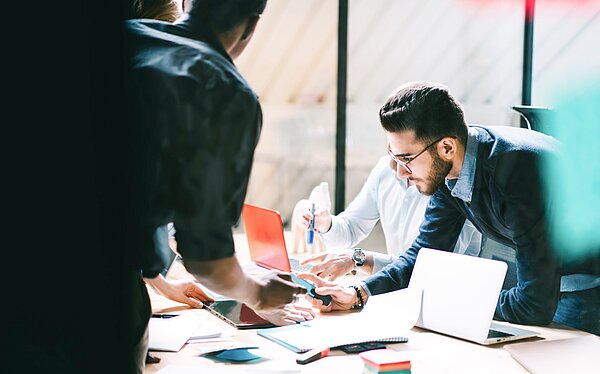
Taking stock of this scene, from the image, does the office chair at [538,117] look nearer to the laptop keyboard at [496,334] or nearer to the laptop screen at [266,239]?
the laptop keyboard at [496,334]

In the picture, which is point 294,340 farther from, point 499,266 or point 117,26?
point 117,26

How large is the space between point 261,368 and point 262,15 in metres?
0.68

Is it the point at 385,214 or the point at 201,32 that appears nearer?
the point at 201,32

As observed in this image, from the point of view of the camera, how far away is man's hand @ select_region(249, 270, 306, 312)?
3.94 feet

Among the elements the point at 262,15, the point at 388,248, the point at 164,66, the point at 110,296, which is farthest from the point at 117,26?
the point at 388,248

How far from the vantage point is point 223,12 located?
3.74 feet

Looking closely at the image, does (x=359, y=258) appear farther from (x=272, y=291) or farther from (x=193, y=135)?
(x=193, y=135)

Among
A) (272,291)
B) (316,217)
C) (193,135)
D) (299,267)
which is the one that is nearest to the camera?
(193,135)

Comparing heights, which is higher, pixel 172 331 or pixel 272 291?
pixel 272 291

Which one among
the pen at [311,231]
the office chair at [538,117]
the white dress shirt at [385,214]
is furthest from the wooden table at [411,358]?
the pen at [311,231]

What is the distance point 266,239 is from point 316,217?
0.76 meters

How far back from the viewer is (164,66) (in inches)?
42.8

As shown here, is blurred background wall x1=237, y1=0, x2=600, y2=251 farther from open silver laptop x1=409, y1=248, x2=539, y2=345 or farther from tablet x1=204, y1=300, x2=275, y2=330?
open silver laptop x1=409, y1=248, x2=539, y2=345

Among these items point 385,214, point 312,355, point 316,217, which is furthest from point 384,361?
point 385,214
